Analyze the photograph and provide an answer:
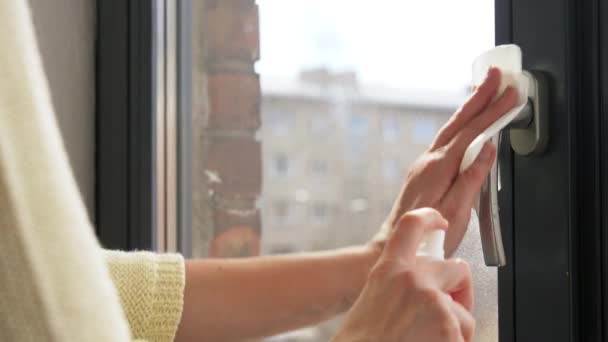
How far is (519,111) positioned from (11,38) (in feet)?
1.37

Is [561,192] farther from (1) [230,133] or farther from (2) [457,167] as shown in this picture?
(1) [230,133]

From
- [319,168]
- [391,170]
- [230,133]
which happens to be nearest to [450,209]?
[391,170]

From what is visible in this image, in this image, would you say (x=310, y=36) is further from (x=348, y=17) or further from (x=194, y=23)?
(x=194, y=23)

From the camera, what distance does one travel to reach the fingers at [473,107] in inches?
28.4

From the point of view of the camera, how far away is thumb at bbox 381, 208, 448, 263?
0.60 meters

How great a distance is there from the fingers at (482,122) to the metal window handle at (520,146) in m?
0.02

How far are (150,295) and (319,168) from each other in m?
0.32

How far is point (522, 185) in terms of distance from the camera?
0.74 m

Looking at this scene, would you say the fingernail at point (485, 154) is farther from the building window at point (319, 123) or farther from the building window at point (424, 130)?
the building window at point (319, 123)

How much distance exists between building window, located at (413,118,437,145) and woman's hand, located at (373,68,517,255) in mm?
152

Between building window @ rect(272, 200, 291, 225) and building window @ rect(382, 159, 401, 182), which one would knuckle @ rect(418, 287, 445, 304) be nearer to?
building window @ rect(382, 159, 401, 182)

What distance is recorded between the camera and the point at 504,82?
714mm

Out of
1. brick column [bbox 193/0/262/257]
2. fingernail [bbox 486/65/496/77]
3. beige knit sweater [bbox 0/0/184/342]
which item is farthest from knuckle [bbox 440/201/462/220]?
brick column [bbox 193/0/262/257]

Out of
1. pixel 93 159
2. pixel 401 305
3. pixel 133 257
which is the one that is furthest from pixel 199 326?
pixel 93 159
